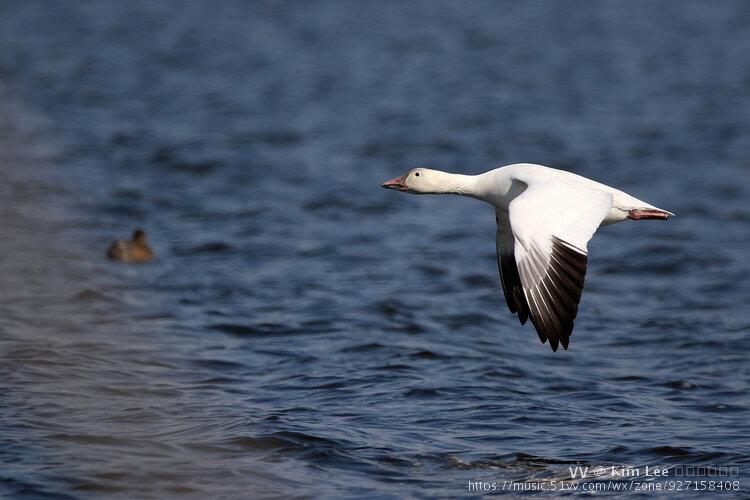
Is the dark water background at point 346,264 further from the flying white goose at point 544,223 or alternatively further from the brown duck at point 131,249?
the flying white goose at point 544,223

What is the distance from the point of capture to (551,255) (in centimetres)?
830

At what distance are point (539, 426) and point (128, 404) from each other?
3001 millimetres

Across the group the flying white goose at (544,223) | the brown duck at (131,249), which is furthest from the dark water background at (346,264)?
the flying white goose at (544,223)

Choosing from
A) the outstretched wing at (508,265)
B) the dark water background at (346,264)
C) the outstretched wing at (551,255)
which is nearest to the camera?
the outstretched wing at (551,255)

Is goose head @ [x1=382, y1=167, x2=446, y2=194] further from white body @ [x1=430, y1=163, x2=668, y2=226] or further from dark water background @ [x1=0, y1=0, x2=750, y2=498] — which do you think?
dark water background @ [x1=0, y1=0, x2=750, y2=498]

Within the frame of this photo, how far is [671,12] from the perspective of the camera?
113 feet

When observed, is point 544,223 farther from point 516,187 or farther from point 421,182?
point 421,182

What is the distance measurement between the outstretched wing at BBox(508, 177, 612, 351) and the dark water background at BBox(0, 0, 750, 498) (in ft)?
3.50

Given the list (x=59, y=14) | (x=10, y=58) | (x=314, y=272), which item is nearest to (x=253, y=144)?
(x=314, y=272)

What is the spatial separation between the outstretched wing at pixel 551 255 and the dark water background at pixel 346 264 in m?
1.07

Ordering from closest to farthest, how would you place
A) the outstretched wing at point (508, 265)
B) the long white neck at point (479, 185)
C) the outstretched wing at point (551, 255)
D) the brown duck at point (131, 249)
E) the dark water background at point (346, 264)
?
the outstretched wing at point (551, 255), the dark water background at point (346, 264), the long white neck at point (479, 185), the outstretched wing at point (508, 265), the brown duck at point (131, 249)

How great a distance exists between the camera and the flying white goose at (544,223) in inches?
323

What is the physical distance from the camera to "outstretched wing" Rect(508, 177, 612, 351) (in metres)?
8.17

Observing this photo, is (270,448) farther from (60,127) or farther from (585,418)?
(60,127)
